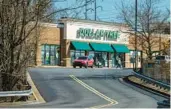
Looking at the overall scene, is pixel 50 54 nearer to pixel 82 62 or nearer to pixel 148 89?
pixel 82 62

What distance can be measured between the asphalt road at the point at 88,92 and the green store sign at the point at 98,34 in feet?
97.1

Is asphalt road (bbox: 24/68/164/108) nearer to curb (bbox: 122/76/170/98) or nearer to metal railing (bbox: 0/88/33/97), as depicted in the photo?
curb (bbox: 122/76/170/98)

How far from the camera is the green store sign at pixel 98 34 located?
67.6 metres

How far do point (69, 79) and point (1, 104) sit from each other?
11295 millimetres

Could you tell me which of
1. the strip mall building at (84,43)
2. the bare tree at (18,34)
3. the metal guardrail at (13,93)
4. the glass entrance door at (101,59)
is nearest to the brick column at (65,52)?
the strip mall building at (84,43)

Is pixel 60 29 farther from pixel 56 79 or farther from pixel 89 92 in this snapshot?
pixel 89 92

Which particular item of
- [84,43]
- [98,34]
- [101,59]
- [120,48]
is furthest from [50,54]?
[120,48]

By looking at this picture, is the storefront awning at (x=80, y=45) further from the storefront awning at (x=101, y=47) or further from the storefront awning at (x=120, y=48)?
the storefront awning at (x=120, y=48)

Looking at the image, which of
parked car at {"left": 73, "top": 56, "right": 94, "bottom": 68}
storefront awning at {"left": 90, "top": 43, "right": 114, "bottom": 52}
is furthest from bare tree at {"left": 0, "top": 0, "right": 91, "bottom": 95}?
storefront awning at {"left": 90, "top": 43, "right": 114, "bottom": 52}

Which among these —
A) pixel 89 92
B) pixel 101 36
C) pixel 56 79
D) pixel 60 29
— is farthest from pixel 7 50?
pixel 101 36

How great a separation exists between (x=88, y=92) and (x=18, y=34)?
6.00 meters

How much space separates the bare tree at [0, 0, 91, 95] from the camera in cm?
2500

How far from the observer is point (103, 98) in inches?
1033

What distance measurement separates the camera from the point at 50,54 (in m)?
65.2
